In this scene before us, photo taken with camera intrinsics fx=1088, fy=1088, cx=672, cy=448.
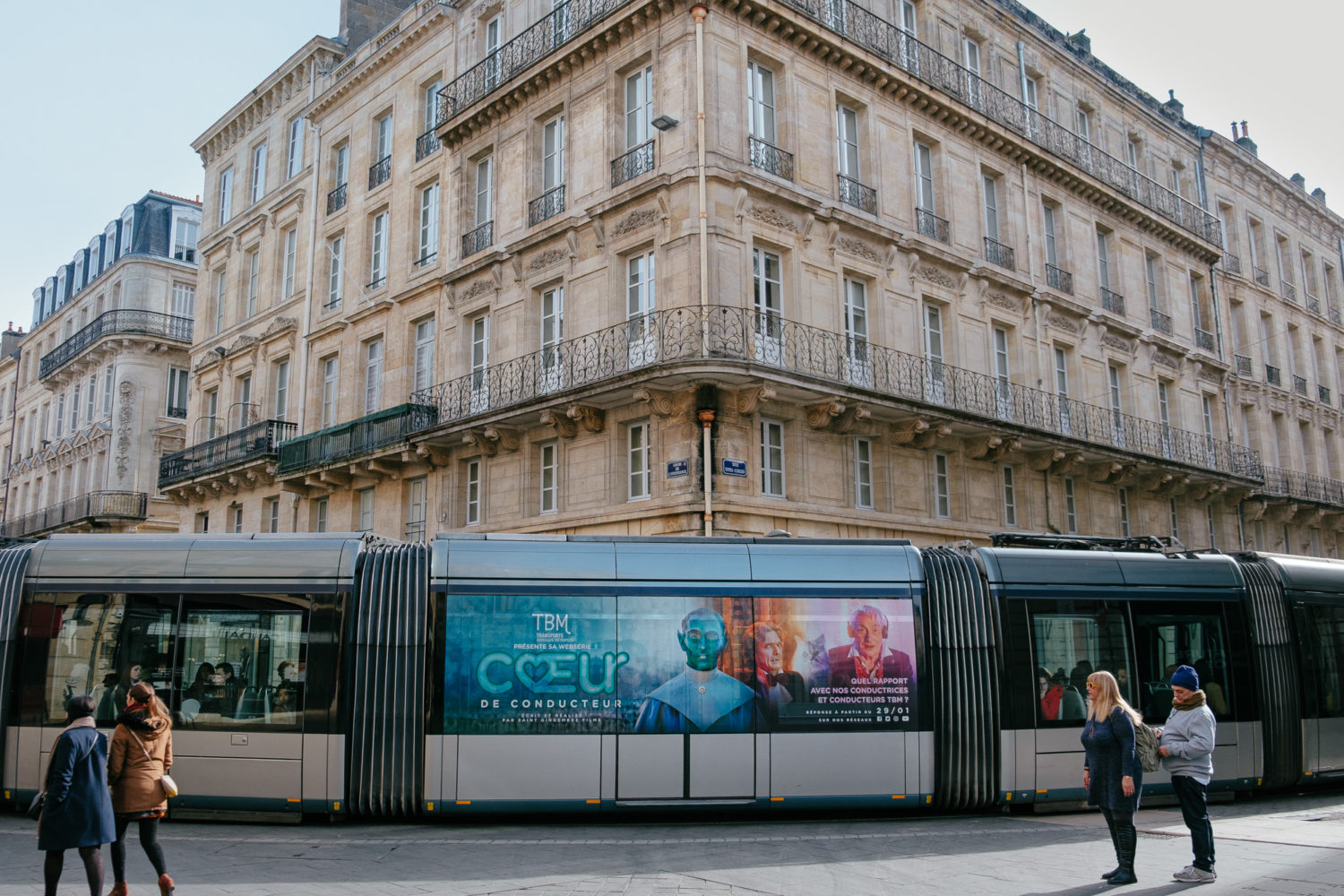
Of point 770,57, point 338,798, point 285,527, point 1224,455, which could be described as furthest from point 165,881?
point 1224,455

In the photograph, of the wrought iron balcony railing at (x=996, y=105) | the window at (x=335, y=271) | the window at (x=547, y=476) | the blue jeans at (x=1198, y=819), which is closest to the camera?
the blue jeans at (x=1198, y=819)

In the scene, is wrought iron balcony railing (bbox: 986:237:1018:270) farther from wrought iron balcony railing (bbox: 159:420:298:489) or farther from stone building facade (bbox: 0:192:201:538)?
stone building facade (bbox: 0:192:201:538)

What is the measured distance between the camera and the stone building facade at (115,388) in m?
34.2

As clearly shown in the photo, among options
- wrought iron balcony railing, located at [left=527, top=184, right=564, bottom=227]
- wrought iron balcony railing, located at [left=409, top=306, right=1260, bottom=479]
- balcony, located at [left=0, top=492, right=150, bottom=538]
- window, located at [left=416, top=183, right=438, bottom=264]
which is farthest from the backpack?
balcony, located at [left=0, top=492, right=150, bottom=538]

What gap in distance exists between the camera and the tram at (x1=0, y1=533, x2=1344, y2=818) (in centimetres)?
916

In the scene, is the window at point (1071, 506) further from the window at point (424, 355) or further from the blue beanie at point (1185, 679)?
the blue beanie at point (1185, 679)


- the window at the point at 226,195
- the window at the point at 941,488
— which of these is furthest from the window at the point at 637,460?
the window at the point at 226,195

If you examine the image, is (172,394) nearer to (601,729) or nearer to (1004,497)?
(1004,497)

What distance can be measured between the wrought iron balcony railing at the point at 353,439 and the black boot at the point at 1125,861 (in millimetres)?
15447

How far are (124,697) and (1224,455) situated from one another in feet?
82.2

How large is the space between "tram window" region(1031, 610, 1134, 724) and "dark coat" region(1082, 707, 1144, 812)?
112 inches

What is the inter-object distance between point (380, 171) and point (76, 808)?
20112mm

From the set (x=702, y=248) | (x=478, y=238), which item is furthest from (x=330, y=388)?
(x=702, y=248)

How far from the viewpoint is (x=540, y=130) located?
20000 millimetres
